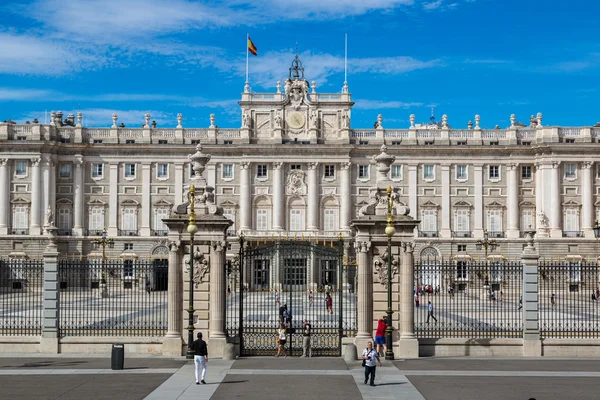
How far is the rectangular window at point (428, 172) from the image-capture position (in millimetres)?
85812

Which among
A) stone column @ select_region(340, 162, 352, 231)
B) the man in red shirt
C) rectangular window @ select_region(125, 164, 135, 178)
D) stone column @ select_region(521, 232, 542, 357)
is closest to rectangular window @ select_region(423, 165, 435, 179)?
stone column @ select_region(340, 162, 352, 231)

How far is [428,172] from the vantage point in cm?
8594

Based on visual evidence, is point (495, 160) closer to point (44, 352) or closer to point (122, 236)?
point (122, 236)

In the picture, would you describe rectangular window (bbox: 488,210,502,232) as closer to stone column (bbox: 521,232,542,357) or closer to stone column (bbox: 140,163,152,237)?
stone column (bbox: 140,163,152,237)

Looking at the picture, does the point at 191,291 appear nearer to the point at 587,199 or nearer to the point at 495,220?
the point at 495,220

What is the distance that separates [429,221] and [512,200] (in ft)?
28.7

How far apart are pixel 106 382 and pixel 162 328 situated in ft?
23.7

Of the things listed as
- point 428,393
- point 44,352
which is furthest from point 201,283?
point 428,393

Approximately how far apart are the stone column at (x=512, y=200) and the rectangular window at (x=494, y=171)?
1.01 meters

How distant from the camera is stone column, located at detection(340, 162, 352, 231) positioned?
278 ft

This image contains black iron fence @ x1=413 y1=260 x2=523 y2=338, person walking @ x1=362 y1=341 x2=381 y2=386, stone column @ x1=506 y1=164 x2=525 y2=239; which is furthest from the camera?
stone column @ x1=506 y1=164 x2=525 y2=239

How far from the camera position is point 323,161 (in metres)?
85.2

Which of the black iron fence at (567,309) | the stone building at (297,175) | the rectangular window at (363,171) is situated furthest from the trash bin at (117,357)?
the rectangular window at (363,171)

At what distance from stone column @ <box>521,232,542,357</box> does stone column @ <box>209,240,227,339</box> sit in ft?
33.8
